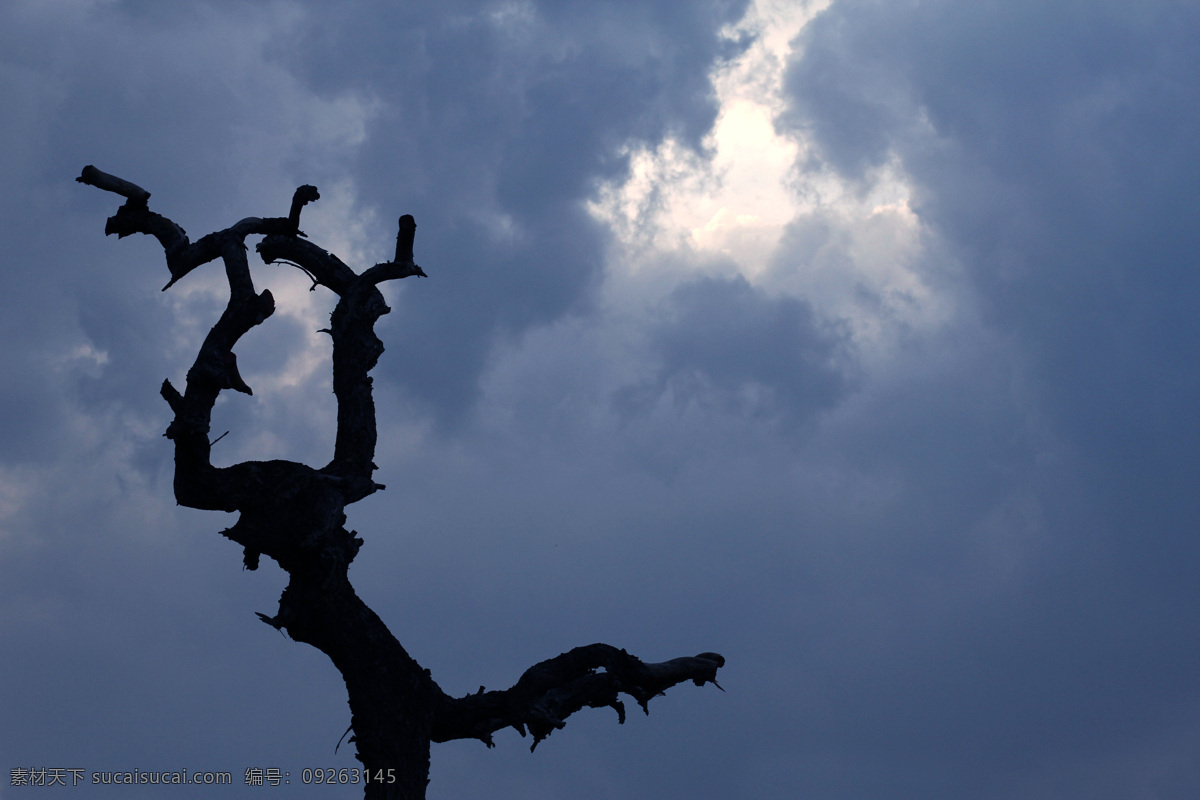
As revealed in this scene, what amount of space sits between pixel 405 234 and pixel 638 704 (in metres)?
8.27

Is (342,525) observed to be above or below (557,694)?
above

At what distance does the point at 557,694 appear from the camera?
13906 mm

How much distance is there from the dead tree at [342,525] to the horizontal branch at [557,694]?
2 centimetres

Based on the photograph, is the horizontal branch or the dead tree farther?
the horizontal branch

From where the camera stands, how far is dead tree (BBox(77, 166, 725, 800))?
12.2 m

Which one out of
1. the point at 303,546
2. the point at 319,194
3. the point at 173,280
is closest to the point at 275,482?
the point at 303,546

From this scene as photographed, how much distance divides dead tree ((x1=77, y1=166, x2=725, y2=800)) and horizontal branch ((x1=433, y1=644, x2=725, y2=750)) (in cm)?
2

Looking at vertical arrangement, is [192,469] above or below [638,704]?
above

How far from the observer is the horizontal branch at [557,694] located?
13820 millimetres

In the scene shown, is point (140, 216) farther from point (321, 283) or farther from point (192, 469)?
point (192, 469)

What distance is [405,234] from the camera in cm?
1426

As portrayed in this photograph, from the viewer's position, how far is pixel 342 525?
1338 cm

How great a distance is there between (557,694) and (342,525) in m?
4.13

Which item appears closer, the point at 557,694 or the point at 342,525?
the point at 342,525
